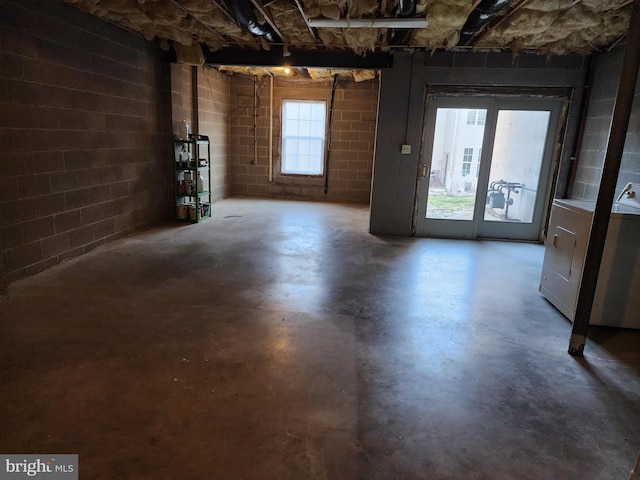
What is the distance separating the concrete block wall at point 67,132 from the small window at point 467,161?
15.1 feet

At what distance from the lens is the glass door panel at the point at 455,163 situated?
568cm

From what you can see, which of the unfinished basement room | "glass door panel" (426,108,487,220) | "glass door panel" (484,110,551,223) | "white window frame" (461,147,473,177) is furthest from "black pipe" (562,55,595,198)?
"white window frame" (461,147,473,177)

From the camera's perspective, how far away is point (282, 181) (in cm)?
912

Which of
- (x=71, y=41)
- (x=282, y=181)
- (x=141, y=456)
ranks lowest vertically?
(x=141, y=456)

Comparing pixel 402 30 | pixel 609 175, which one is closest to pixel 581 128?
pixel 402 30

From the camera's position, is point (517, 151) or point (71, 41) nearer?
point (71, 41)

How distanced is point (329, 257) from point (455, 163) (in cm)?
253

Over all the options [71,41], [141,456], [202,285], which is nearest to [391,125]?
[202,285]

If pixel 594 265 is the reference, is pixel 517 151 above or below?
above

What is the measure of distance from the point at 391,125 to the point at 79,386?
493 centimetres

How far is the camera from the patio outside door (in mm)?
5609

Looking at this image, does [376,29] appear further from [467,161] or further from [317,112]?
[317,112]

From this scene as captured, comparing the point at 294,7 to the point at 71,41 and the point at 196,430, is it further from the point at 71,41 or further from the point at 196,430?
the point at 196,430

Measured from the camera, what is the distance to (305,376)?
2.36 m
